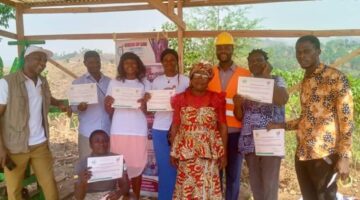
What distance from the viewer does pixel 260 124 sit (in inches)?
152

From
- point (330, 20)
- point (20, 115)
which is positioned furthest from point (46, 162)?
point (330, 20)

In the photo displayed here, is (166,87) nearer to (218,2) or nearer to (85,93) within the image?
(85,93)

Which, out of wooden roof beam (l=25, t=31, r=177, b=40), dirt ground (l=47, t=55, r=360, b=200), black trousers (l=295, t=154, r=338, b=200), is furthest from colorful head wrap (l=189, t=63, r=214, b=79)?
dirt ground (l=47, t=55, r=360, b=200)

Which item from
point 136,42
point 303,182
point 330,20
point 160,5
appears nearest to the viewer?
point 303,182

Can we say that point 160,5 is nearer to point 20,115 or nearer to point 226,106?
point 226,106

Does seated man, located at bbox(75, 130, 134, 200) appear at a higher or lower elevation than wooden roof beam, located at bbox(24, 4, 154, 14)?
lower

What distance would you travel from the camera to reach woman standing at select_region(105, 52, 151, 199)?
14.5ft

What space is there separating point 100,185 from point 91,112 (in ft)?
3.03

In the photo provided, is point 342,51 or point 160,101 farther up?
point 342,51

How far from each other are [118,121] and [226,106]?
49.2 inches

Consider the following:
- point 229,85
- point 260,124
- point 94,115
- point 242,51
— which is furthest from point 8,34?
point 242,51

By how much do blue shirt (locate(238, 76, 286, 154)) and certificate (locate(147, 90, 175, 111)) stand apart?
86cm

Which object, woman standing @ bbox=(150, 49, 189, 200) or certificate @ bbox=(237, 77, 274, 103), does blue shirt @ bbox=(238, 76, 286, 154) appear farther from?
woman standing @ bbox=(150, 49, 189, 200)

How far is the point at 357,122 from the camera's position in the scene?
7578 mm
